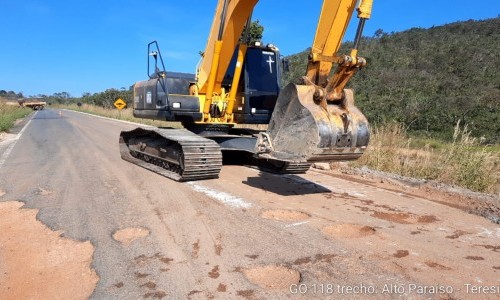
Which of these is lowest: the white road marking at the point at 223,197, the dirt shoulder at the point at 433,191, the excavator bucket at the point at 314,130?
the white road marking at the point at 223,197

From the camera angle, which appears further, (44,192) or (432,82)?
(432,82)

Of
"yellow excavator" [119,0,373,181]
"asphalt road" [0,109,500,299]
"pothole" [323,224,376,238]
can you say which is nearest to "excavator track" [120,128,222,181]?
"yellow excavator" [119,0,373,181]

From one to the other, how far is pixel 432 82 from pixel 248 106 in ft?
98.4

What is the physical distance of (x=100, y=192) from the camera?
244 inches

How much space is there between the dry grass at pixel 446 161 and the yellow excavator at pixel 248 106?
219cm

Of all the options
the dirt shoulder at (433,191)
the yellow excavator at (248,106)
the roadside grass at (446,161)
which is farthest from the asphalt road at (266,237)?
the roadside grass at (446,161)

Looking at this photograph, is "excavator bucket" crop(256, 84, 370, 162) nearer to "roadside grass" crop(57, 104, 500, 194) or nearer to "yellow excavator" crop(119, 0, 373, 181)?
"yellow excavator" crop(119, 0, 373, 181)

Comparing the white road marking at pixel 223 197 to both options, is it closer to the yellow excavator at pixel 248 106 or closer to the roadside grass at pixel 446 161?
the yellow excavator at pixel 248 106

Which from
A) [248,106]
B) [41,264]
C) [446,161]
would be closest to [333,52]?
[248,106]

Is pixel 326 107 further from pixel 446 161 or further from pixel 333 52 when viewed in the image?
pixel 446 161

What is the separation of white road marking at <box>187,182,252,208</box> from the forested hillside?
6253mm

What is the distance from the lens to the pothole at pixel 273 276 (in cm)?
313

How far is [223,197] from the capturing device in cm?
582

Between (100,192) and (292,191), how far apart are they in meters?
2.85
